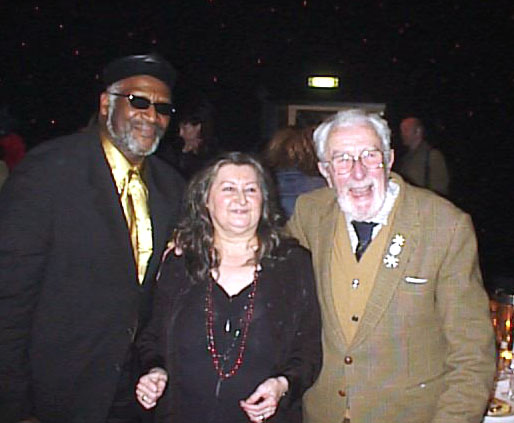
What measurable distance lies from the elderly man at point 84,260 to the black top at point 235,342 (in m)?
0.20

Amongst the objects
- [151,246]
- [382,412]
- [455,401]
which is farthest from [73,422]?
[455,401]

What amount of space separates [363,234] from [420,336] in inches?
17.1

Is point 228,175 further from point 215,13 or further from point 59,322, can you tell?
point 215,13

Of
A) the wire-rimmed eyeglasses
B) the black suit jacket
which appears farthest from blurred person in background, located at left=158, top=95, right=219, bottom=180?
the wire-rimmed eyeglasses

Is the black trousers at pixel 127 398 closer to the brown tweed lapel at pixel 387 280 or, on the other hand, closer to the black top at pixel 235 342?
the black top at pixel 235 342

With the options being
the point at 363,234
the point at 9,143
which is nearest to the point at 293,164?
the point at 363,234

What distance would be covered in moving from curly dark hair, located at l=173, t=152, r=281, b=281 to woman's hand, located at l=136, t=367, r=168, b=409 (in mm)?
422

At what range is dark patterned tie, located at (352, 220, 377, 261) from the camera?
265 centimetres

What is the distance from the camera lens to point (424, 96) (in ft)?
41.1

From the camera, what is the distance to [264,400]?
2.49 metres

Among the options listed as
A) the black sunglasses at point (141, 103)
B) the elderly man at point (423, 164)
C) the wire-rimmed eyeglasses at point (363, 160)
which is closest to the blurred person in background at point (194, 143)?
the elderly man at point (423, 164)

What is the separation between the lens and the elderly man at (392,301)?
244 centimetres

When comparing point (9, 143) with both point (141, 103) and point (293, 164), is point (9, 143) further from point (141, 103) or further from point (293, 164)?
point (141, 103)

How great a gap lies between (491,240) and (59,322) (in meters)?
9.38
